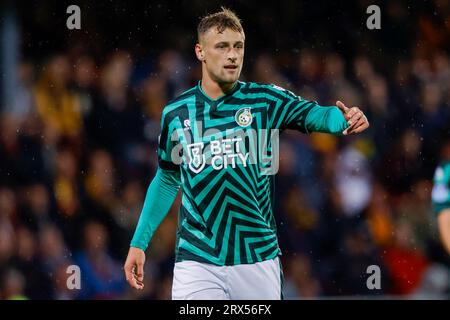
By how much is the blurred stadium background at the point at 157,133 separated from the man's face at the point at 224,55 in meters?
3.22

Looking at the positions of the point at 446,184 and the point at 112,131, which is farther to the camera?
the point at 112,131

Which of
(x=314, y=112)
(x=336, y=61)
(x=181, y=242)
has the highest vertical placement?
(x=336, y=61)

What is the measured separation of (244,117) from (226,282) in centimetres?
89

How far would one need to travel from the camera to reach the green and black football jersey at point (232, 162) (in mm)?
4766

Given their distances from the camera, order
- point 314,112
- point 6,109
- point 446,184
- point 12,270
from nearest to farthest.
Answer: point 314,112
point 446,184
point 12,270
point 6,109

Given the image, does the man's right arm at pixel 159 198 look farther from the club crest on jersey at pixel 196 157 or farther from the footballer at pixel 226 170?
the club crest on jersey at pixel 196 157

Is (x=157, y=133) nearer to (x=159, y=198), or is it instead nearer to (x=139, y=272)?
(x=159, y=198)

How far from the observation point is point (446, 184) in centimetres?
531

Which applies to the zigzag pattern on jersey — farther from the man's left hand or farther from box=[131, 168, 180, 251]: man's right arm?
the man's left hand

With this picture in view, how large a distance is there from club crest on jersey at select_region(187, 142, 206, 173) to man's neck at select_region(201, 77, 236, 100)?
286mm

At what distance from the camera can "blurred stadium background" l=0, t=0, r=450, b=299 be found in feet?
25.8
